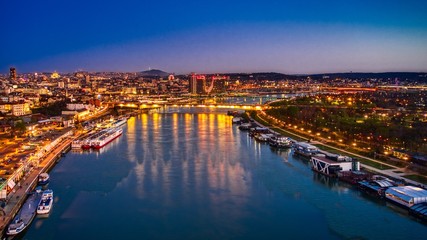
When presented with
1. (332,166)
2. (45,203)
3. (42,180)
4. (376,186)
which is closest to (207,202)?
(45,203)

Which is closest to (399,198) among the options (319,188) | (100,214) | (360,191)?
(360,191)

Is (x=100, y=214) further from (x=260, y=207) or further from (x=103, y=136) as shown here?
(x=103, y=136)

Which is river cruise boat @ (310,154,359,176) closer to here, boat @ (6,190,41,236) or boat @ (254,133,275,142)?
boat @ (254,133,275,142)

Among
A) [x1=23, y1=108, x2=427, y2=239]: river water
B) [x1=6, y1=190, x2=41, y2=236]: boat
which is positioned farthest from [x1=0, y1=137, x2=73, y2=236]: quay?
[x1=23, y1=108, x2=427, y2=239]: river water

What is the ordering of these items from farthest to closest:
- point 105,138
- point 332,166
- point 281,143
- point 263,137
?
point 263,137, point 105,138, point 281,143, point 332,166

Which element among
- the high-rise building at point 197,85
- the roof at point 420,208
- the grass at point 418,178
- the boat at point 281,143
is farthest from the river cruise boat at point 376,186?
the high-rise building at point 197,85

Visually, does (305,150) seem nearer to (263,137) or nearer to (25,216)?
(263,137)

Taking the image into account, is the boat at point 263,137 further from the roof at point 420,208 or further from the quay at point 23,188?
the roof at point 420,208
